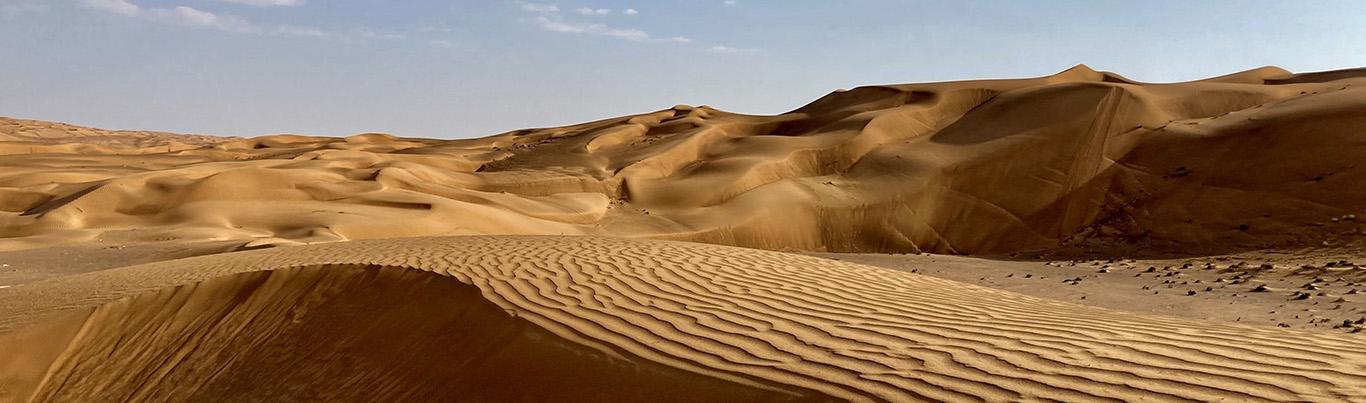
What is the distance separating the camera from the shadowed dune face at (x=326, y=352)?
4109 mm

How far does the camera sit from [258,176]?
21.2 meters

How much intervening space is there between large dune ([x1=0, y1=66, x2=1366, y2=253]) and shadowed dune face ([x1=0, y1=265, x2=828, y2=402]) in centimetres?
664

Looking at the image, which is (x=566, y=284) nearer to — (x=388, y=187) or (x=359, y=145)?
(x=388, y=187)

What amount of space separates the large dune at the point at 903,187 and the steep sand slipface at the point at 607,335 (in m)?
6.70

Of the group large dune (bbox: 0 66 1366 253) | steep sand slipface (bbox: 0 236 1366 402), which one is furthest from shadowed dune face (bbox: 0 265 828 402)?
large dune (bbox: 0 66 1366 253)

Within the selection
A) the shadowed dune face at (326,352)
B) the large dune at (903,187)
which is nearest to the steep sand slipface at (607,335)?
the shadowed dune face at (326,352)

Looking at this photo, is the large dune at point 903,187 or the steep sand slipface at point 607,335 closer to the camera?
the steep sand slipface at point 607,335

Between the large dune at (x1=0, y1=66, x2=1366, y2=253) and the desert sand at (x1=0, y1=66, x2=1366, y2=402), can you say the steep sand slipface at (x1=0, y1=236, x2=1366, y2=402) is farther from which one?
the large dune at (x1=0, y1=66, x2=1366, y2=253)

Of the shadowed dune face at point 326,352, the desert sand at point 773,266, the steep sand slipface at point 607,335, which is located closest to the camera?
the steep sand slipface at point 607,335

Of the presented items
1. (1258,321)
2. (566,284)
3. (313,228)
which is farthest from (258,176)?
(1258,321)

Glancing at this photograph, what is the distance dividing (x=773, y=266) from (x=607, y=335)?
2.88m

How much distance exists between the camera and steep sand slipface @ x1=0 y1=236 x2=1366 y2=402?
3535mm

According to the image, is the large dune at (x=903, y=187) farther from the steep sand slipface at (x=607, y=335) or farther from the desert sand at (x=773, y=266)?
the steep sand slipface at (x=607, y=335)

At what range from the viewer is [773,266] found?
7117 mm
